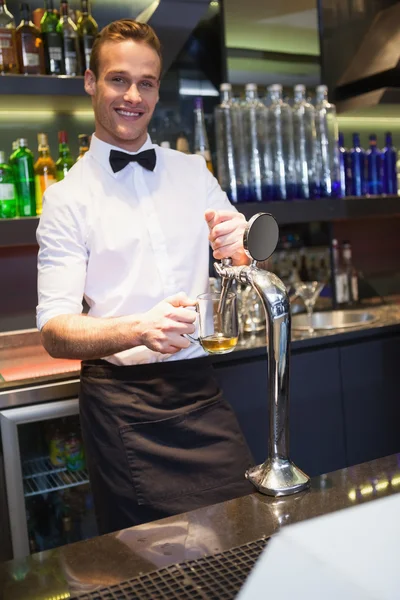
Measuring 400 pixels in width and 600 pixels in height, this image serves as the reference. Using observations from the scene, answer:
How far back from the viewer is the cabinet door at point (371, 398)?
2.68 metres

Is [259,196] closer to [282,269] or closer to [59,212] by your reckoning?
[282,269]

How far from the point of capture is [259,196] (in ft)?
9.61

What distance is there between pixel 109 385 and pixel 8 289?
1206 millimetres

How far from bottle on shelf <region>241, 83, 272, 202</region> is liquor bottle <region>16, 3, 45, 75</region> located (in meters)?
0.86

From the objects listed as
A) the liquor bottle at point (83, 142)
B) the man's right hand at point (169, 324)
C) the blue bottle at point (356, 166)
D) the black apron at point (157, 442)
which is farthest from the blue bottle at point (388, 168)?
the man's right hand at point (169, 324)

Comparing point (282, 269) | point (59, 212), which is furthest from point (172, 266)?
point (282, 269)

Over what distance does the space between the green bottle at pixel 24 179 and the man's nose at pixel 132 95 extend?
0.90m

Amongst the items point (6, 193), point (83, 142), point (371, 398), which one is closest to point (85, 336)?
point (6, 193)

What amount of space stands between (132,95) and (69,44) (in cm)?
92

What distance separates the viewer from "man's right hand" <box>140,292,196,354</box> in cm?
122

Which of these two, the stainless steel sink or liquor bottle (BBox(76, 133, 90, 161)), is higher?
liquor bottle (BBox(76, 133, 90, 161))

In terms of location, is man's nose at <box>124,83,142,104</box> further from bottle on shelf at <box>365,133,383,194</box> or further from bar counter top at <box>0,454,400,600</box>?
bottle on shelf at <box>365,133,383,194</box>

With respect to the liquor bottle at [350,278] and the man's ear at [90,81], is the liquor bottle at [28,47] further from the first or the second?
the liquor bottle at [350,278]

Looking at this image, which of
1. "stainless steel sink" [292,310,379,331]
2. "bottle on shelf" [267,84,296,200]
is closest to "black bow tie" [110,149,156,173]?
"bottle on shelf" [267,84,296,200]
